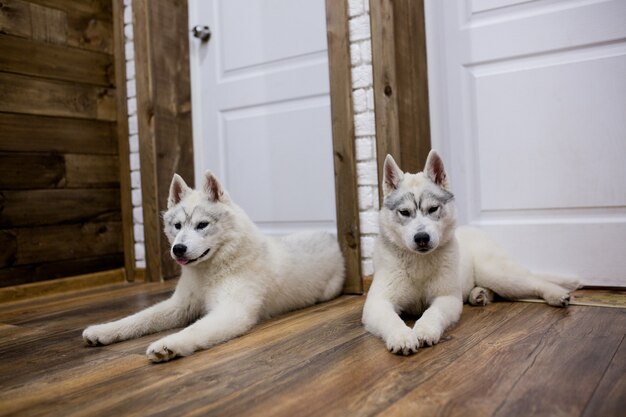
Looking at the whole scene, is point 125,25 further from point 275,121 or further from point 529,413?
point 529,413

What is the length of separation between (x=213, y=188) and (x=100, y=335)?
0.77 metres

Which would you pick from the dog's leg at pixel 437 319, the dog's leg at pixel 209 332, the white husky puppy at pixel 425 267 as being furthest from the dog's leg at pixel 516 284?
the dog's leg at pixel 209 332

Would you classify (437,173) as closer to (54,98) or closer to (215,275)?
(215,275)

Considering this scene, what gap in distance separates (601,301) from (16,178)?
341 cm

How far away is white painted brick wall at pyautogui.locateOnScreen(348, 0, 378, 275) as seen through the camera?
2.82 meters

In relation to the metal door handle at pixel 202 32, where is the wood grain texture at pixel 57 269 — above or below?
below

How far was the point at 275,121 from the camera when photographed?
350cm

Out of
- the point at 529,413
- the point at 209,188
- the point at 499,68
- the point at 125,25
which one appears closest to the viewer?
the point at 529,413

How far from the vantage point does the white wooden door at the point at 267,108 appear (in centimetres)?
333

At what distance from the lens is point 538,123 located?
2.77 metres

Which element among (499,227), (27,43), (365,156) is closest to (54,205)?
(27,43)

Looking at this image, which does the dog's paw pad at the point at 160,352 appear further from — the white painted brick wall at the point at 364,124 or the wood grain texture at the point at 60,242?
the wood grain texture at the point at 60,242

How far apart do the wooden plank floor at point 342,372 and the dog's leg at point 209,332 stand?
0.04m

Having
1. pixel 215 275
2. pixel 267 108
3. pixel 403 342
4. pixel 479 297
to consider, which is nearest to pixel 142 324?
pixel 215 275
